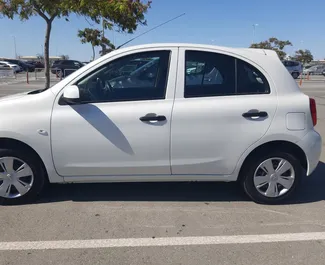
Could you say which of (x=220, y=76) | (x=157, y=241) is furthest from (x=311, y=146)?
(x=157, y=241)

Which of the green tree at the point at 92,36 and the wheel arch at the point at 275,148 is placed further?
the green tree at the point at 92,36

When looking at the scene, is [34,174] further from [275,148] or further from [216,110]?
[275,148]

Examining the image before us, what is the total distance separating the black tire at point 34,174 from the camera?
370cm

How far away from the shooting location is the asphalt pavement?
9.65ft

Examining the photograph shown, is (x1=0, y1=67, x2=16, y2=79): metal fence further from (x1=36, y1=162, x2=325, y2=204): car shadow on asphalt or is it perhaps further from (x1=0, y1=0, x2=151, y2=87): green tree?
(x1=36, y1=162, x2=325, y2=204): car shadow on asphalt

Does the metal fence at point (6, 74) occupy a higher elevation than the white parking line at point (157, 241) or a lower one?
higher

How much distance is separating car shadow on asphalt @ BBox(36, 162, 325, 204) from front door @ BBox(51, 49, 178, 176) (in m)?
0.50

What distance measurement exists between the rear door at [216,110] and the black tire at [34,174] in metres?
1.47

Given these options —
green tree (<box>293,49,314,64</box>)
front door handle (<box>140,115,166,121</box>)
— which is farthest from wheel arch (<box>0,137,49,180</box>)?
green tree (<box>293,49,314,64</box>)

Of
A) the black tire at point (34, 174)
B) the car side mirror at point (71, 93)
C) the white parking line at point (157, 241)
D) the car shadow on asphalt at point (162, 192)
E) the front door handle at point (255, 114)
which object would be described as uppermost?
the car side mirror at point (71, 93)

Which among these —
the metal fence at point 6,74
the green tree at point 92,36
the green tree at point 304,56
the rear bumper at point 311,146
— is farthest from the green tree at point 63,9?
the green tree at point 304,56

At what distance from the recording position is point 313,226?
351cm

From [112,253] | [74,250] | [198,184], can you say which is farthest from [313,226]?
[74,250]

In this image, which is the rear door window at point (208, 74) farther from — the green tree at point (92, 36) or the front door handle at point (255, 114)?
the green tree at point (92, 36)
